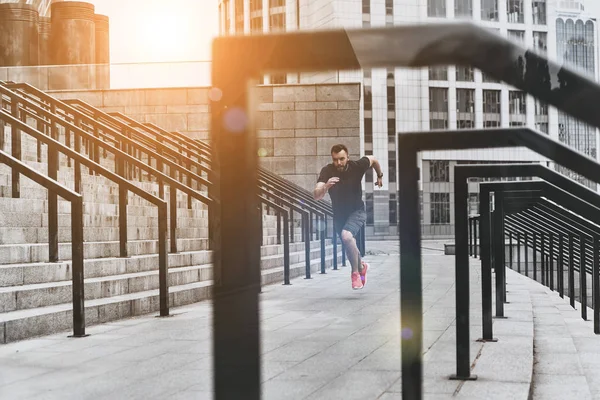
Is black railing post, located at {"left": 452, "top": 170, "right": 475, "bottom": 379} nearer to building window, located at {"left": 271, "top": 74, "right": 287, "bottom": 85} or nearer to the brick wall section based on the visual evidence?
building window, located at {"left": 271, "top": 74, "right": 287, "bottom": 85}

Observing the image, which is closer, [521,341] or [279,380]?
[279,380]

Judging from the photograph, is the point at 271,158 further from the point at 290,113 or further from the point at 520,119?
the point at 520,119

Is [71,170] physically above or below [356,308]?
above

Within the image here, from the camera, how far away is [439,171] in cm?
5975

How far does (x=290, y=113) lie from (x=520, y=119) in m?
44.6

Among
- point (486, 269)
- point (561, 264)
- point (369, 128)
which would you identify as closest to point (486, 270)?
point (486, 269)

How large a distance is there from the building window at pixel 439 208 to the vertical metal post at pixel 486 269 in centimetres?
5476

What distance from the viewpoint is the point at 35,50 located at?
71.6 feet

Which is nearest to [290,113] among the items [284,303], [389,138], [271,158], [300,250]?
[271,158]

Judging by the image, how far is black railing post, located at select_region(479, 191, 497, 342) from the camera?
521 centimetres

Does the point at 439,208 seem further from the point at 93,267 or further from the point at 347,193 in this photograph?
the point at 93,267

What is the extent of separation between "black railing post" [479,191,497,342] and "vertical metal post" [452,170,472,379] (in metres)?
0.76

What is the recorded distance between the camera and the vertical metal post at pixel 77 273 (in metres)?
5.64

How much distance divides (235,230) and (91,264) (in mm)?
6376
